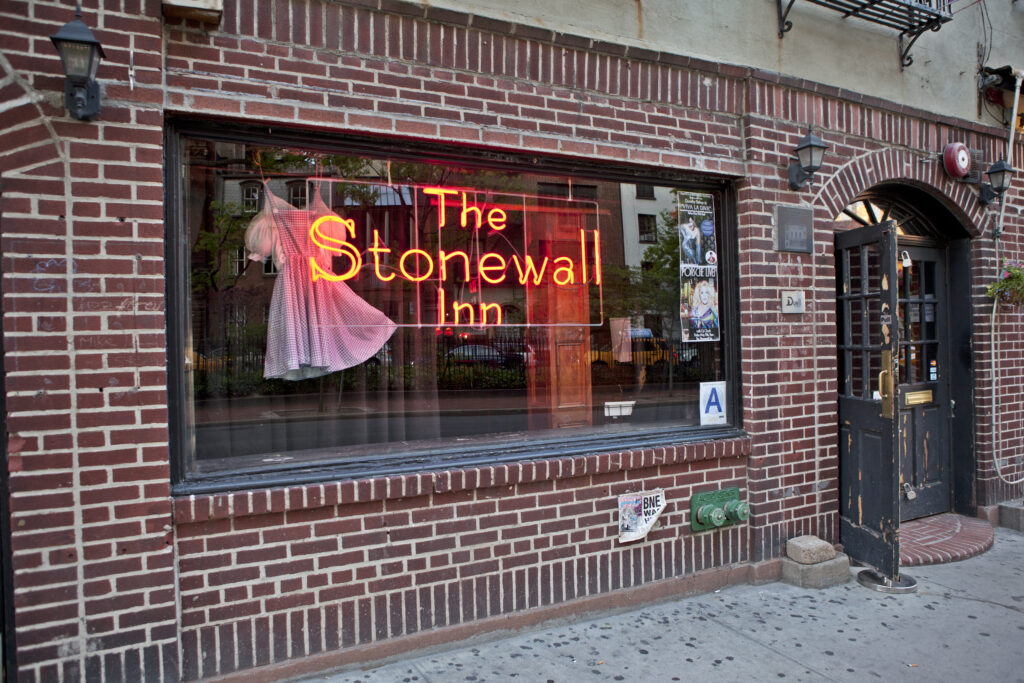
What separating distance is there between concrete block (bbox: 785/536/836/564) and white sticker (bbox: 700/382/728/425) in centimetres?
100

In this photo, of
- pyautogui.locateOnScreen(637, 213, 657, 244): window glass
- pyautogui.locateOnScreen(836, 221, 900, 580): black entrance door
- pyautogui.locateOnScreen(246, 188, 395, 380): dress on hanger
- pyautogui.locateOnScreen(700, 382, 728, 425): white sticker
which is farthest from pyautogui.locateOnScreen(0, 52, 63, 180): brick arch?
pyautogui.locateOnScreen(836, 221, 900, 580): black entrance door

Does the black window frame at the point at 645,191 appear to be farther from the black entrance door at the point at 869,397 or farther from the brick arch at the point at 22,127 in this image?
the brick arch at the point at 22,127

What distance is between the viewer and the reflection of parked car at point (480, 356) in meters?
4.32

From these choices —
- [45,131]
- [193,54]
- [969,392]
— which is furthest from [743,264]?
[45,131]

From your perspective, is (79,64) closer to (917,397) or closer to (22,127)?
(22,127)

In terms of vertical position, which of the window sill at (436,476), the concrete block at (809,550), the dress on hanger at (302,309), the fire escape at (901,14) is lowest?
the concrete block at (809,550)

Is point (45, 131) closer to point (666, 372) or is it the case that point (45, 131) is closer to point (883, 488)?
point (666, 372)

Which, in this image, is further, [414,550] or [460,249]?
[460,249]

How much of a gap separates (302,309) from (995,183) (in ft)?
20.5

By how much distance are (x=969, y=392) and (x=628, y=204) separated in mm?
4064

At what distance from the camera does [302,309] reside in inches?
150

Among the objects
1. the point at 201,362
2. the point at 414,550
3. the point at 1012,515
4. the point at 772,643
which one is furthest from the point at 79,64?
the point at 1012,515

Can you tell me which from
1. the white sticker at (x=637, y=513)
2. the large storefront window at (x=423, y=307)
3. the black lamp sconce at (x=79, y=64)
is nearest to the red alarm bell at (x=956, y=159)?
the large storefront window at (x=423, y=307)

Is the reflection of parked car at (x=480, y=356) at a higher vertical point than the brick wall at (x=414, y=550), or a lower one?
higher
